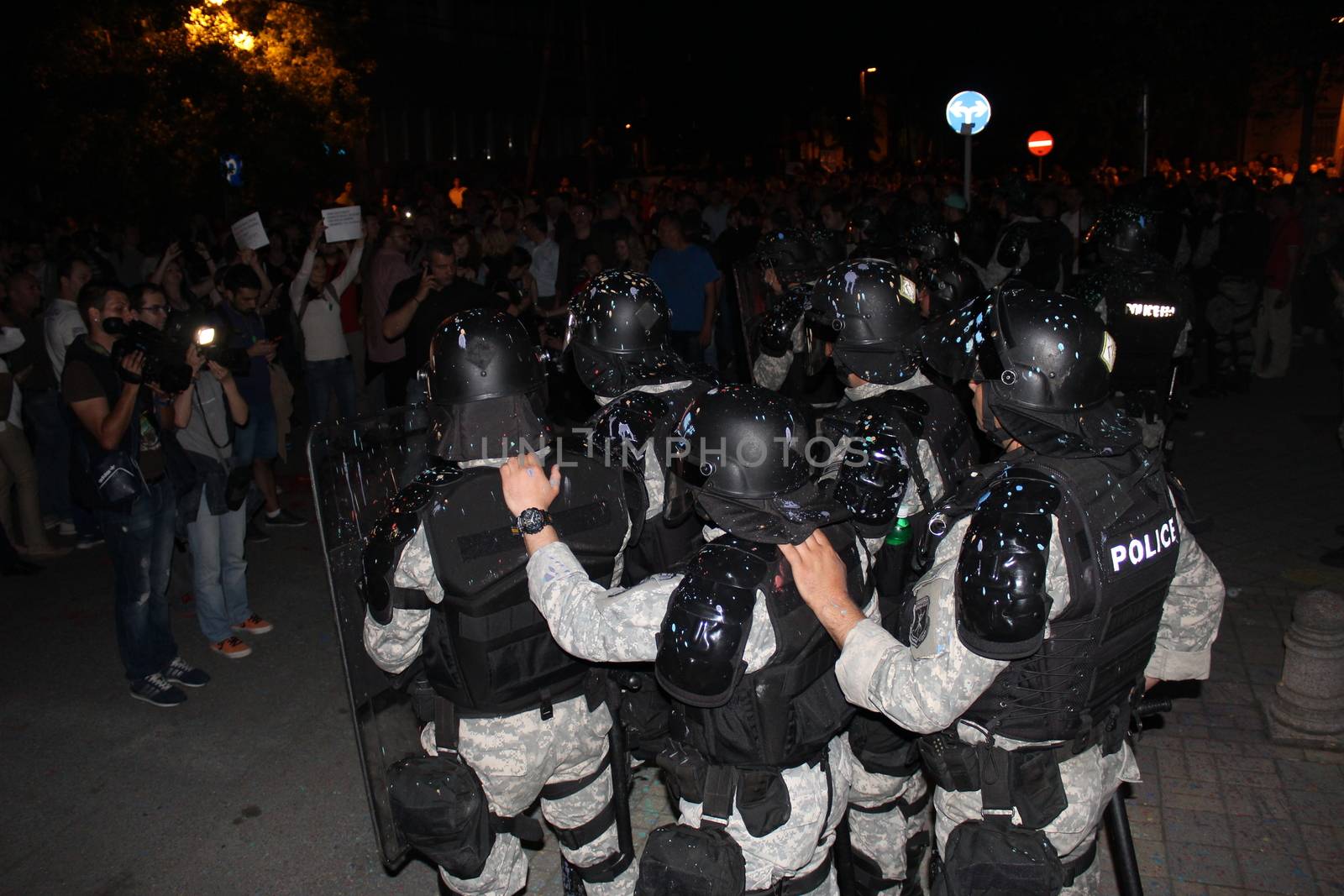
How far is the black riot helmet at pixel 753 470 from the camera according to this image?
2.70 metres

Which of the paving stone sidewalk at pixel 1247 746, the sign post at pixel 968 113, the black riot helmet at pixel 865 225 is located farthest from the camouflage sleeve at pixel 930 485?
the sign post at pixel 968 113

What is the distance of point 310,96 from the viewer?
68.1 ft

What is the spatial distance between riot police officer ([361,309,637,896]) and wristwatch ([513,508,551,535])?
148 mm

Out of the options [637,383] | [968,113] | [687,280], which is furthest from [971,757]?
[968,113]

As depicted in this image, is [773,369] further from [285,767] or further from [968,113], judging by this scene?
[968,113]

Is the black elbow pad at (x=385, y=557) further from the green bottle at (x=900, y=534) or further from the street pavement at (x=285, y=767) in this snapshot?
the green bottle at (x=900, y=534)

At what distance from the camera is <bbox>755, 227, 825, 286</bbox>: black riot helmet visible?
6.41 meters

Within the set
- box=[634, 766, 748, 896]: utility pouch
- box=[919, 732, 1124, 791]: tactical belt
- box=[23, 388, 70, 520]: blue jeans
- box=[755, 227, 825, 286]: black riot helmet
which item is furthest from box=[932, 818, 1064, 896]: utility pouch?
box=[23, 388, 70, 520]: blue jeans

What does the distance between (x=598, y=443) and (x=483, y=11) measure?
39.1m

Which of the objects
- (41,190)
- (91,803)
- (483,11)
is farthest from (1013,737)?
(483,11)

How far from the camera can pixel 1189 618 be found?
3.11m

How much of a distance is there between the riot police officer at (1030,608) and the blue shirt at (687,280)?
654 centimetres

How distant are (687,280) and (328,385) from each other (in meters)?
3.38

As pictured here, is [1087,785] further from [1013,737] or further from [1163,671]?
[1163,671]
